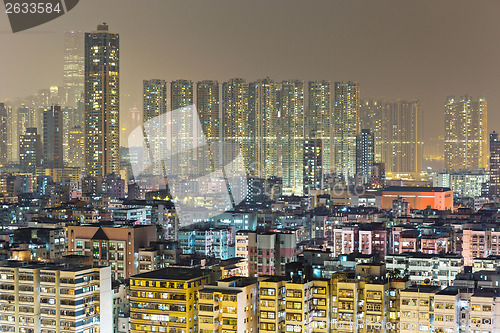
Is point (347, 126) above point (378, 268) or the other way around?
above

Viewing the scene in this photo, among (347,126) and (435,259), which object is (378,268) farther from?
(347,126)

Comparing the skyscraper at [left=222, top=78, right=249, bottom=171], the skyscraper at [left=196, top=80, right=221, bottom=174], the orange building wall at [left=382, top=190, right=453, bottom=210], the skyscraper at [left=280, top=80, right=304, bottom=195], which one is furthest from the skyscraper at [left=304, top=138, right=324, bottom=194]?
the orange building wall at [left=382, top=190, right=453, bottom=210]

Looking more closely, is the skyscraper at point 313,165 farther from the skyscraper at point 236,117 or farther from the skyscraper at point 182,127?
the skyscraper at point 182,127

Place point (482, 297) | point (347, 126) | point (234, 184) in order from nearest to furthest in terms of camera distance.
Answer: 1. point (482, 297)
2. point (234, 184)
3. point (347, 126)

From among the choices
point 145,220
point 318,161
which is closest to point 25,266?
point 145,220

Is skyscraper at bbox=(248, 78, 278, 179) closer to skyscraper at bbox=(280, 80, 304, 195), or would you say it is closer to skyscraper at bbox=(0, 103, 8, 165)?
skyscraper at bbox=(280, 80, 304, 195)

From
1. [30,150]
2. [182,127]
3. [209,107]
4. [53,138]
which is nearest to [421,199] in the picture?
[182,127]

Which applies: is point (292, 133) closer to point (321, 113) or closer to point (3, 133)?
point (321, 113)
